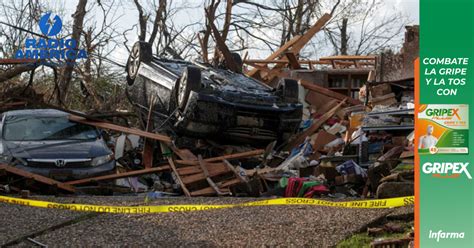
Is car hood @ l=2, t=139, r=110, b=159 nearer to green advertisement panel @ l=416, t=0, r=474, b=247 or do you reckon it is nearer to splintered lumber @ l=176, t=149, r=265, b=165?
splintered lumber @ l=176, t=149, r=265, b=165

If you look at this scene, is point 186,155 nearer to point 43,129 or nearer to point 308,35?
point 43,129

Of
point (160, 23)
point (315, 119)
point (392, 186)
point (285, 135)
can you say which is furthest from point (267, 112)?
point (160, 23)

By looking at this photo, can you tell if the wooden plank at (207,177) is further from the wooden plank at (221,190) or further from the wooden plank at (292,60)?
the wooden plank at (292,60)

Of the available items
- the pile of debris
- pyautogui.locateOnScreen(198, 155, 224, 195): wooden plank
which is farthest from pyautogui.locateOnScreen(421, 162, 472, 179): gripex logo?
pyautogui.locateOnScreen(198, 155, 224, 195): wooden plank

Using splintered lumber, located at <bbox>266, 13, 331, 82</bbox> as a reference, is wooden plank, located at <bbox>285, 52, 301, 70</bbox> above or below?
below

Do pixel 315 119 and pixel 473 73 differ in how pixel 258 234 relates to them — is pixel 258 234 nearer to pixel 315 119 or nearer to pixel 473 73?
pixel 473 73

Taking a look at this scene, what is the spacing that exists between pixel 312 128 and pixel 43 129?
20.0ft

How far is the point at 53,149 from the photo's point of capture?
43.4 feet

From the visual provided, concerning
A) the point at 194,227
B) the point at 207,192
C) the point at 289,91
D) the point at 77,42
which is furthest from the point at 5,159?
the point at 77,42

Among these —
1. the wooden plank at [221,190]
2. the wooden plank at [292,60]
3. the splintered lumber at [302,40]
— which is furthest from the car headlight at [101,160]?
the wooden plank at [292,60]

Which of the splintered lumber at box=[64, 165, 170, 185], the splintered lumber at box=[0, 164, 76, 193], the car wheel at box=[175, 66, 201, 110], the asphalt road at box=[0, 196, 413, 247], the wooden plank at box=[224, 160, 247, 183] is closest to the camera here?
the asphalt road at box=[0, 196, 413, 247]

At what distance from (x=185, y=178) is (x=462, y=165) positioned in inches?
328

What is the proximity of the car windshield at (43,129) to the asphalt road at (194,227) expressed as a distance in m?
3.90

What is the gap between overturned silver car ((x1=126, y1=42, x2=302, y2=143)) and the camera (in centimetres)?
1444
